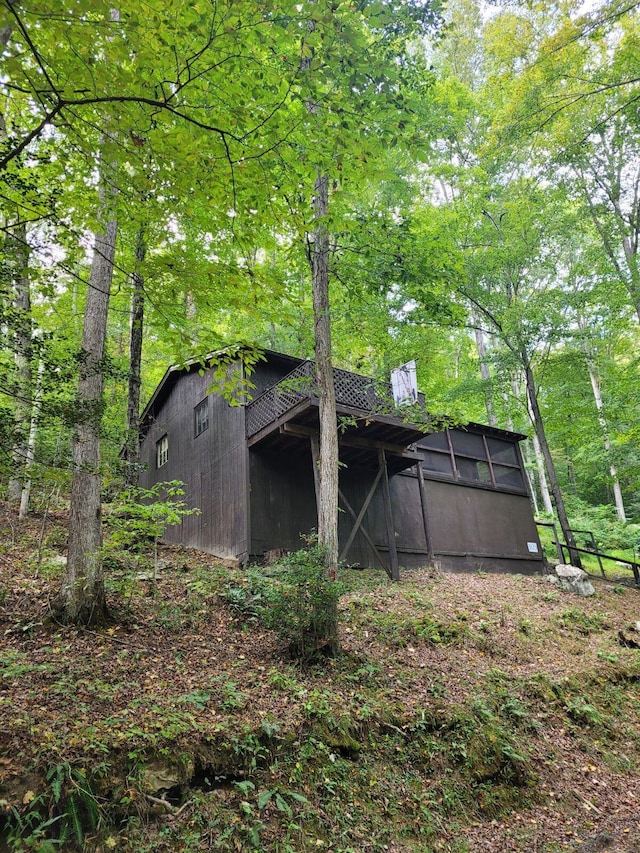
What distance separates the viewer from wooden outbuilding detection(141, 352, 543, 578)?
37.4 ft

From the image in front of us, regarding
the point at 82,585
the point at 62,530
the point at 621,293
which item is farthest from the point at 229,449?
the point at 621,293

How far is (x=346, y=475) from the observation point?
13.5m

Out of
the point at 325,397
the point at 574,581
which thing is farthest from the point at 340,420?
the point at 574,581

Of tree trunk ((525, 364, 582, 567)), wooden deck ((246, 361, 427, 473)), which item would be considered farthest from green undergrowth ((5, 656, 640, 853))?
tree trunk ((525, 364, 582, 567))

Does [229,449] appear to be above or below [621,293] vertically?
below

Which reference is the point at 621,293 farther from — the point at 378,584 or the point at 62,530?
the point at 62,530

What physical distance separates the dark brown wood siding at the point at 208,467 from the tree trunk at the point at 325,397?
12.2ft

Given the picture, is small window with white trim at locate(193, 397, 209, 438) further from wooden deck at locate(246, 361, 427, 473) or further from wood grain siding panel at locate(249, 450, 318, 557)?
wood grain siding panel at locate(249, 450, 318, 557)

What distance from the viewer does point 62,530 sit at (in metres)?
9.98

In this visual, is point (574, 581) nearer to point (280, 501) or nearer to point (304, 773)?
point (280, 501)

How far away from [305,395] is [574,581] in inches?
340

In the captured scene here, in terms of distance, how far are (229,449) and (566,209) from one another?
43.1 feet

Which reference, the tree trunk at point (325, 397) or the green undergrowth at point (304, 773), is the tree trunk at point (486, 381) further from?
the green undergrowth at point (304, 773)

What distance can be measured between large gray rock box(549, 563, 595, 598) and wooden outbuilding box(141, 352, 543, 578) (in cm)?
207
